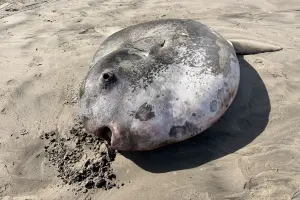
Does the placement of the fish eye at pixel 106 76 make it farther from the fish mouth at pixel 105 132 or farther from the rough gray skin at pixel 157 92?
the fish mouth at pixel 105 132

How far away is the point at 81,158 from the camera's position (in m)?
3.09

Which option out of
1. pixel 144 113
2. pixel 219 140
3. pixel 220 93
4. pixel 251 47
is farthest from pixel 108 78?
pixel 251 47

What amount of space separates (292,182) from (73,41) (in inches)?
126

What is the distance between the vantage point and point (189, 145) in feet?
10.3

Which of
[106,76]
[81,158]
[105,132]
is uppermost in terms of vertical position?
[106,76]

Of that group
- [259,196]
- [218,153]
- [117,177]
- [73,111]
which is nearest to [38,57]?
[73,111]

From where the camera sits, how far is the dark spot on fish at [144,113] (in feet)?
9.27

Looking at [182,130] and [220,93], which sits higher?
[220,93]

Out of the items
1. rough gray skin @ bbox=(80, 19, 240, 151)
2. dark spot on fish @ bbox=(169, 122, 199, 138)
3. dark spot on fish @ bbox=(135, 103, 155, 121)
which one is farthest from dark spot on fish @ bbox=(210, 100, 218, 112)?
dark spot on fish @ bbox=(135, 103, 155, 121)

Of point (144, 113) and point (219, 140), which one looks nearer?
A: point (144, 113)

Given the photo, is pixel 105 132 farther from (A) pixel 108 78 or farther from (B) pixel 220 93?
(B) pixel 220 93

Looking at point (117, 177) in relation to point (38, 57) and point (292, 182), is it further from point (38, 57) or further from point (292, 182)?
point (38, 57)

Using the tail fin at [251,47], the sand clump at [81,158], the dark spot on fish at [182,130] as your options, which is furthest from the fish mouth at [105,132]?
the tail fin at [251,47]

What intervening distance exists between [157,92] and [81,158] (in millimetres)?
804
